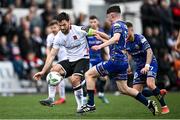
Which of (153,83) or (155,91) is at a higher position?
(153,83)

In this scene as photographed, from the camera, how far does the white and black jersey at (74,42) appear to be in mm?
17308

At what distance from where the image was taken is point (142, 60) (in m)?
17.9

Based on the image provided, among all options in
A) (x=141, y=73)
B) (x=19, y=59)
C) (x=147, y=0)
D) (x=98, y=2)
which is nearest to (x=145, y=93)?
(x=141, y=73)

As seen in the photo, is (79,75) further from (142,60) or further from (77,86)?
(142,60)

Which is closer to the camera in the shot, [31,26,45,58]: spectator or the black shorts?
the black shorts

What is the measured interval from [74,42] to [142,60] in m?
1.74

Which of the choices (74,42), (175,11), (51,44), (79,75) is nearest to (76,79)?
(79,75)

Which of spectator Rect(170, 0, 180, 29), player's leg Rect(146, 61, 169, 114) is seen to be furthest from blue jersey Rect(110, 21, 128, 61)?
spectator Rect(170, 0, 180, 29)

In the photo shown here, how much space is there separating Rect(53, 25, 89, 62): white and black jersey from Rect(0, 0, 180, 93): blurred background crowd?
38.6 feet

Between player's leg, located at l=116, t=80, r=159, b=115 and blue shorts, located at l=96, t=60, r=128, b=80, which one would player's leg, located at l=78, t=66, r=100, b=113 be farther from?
player's leg, located at l=116, t=80, r=159, b=115

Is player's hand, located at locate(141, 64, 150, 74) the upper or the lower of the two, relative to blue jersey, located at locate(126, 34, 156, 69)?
lower

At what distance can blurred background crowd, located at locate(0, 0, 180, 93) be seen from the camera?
97.2ft

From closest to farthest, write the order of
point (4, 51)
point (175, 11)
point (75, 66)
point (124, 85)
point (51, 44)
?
point (124, 85) → point (75, 66) → point (51, 44) → point (4, 51) → point (175, 11)

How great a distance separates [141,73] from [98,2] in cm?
1784
